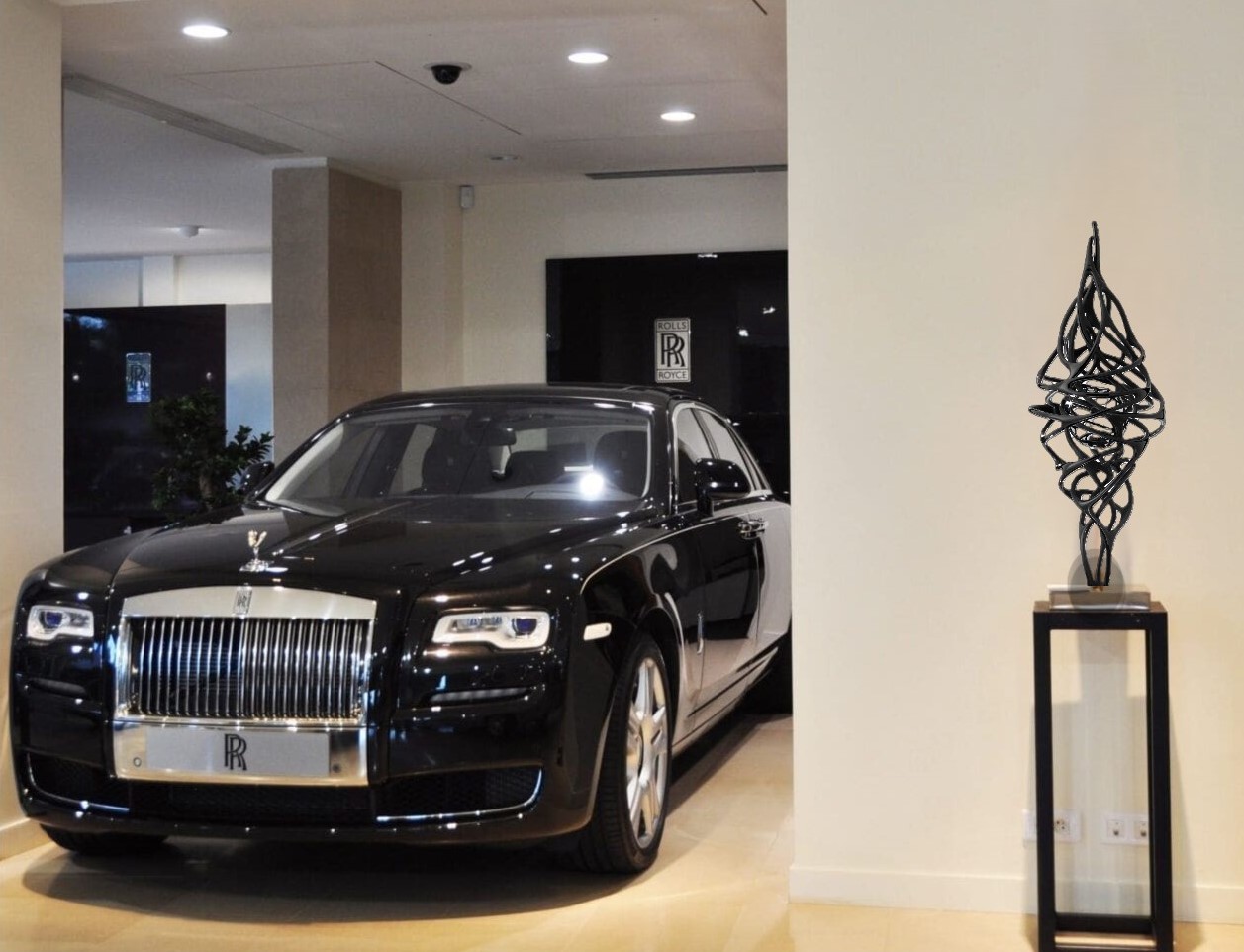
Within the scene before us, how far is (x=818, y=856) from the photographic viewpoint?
13.2ft

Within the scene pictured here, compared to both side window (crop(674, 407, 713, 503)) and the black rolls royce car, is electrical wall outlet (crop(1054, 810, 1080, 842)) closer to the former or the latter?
the black rolls royce car

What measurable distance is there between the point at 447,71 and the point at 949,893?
439 centimetres

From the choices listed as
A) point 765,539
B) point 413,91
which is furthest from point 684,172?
point 765,539

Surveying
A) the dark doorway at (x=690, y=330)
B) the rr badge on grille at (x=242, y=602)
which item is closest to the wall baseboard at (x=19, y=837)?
the rr badge on grille at (x=242, y=602)

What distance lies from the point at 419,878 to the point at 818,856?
41.4 inches

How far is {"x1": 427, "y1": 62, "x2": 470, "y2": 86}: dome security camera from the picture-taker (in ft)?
22.6

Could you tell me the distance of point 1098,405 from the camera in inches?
140

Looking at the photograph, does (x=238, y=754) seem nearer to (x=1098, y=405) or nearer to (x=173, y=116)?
(x=1098, y=405)

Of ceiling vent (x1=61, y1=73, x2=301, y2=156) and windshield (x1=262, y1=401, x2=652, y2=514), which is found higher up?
ceiling vent (x1=61, y1=73, x2=301, y2=156)

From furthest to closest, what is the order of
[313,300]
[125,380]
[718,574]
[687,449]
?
[125,380] < [313,300] < [687,449] < [718,574]

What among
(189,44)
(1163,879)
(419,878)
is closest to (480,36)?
(189,44)

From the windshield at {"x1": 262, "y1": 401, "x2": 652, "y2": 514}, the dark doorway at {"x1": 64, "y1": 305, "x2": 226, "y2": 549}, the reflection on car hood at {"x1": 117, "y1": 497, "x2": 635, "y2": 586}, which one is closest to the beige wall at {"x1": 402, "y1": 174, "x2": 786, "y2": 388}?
the dark doorway at {"x1": 64, "y1": 305, "x2": 226, "y2": 549}

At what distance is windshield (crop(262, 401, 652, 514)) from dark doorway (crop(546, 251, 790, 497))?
4988 millimetres

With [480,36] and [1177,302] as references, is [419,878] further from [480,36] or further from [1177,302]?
[480,36]
